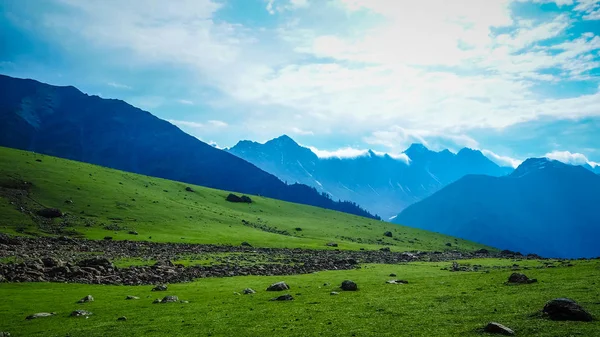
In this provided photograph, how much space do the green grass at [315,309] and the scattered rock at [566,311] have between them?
0.88 m

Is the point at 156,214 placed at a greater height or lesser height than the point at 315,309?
lesser

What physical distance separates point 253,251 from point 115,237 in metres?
31.7

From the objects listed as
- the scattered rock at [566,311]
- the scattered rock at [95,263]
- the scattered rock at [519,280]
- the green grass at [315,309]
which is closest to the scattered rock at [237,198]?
the scattered rock at [95,263]

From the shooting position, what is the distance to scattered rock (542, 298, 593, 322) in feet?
67.1

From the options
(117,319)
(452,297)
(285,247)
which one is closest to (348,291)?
(452,297)

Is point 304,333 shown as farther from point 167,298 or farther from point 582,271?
point 582,271

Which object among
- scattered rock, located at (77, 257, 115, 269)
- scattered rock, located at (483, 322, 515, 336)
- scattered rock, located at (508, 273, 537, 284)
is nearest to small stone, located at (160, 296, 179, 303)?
scattered rock, located at (77, 257, 115, 269)

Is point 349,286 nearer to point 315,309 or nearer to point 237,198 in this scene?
point 315,309

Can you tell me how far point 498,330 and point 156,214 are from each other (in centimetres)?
11473

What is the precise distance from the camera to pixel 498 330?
63.2ft

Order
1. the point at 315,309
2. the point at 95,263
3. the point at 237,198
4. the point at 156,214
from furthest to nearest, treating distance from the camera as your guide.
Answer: the point at 237,198 → the point at 156,214 → the point at 95,263 → the point at 315,309

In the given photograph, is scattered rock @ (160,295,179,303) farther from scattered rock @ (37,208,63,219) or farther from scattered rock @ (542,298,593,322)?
scattered rock @ (37,208,63,219)

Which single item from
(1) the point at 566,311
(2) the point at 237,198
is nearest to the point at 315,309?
(1) the point at 566,311

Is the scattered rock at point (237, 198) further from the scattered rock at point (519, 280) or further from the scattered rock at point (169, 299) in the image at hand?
the scattered rock at point (519, 280)
